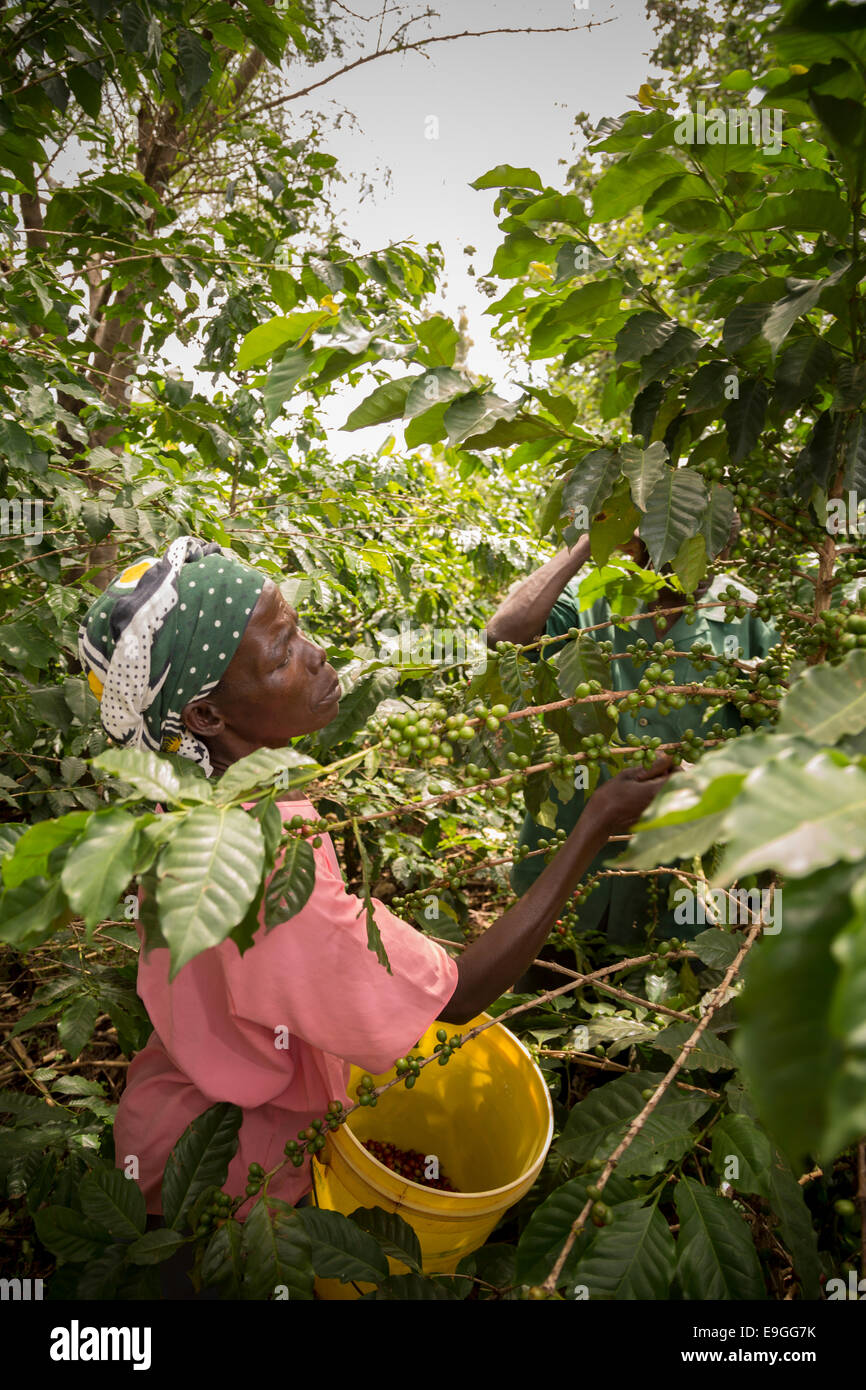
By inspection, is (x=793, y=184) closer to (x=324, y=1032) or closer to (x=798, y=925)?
(x=798, y=925)

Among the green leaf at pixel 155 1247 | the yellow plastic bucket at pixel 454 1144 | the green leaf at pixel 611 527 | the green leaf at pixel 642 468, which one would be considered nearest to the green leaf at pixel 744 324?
the green leaf at pixel 642 468

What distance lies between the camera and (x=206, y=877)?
0.73m

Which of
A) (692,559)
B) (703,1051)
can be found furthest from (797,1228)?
(692,559)

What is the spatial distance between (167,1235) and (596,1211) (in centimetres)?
73

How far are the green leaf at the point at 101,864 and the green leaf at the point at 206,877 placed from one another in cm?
4

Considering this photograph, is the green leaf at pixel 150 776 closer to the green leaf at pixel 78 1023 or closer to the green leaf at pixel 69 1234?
the green leaf at pixel 69 1234

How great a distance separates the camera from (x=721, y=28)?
18.9 ft

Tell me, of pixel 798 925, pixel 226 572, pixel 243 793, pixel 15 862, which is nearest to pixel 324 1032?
pixel 243 793

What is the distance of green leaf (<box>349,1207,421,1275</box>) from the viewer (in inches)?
52.6

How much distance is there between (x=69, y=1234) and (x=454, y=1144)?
99 cm

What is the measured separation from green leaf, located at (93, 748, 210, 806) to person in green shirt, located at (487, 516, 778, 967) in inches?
68.4

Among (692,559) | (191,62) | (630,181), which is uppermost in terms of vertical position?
(191,62)
